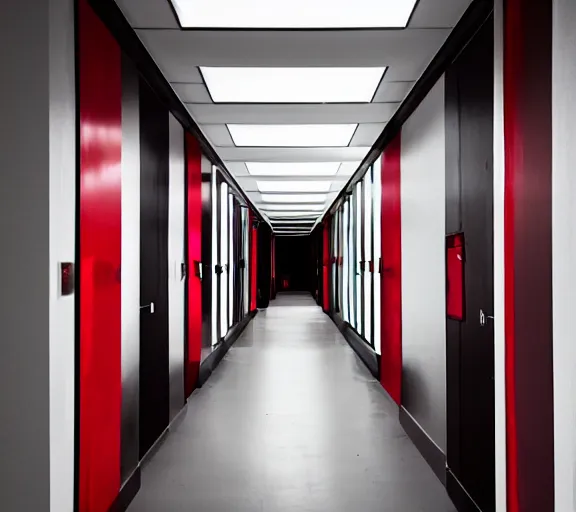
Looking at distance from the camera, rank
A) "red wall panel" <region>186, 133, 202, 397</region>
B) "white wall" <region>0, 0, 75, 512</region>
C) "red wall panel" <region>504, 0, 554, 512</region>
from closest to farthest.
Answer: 1. "red wall panel" <region>504, 0, 554, 512</region>
2. "white wall" <region>0, 0, 75, 512</region>
3. "red wall panel" <region>186, 133, 202, 397</region>

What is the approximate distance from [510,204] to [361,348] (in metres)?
5.91

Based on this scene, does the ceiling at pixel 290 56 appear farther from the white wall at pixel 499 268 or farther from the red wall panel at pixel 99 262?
the white wall at pixel 499 268

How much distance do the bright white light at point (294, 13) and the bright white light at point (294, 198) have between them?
8.32m

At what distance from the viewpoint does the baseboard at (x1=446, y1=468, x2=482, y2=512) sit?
9.97ft

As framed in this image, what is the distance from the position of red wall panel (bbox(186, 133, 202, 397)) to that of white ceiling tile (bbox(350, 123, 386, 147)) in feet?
5.48

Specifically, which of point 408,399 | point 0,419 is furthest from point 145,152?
point 408,399

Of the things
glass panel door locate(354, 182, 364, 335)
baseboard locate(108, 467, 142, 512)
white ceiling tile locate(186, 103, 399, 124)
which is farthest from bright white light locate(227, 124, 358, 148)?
baseboard locate(108, 467, 142, 512)

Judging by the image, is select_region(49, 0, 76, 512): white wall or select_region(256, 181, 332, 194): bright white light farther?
select_region(256, 181, 332, 194): bright white light

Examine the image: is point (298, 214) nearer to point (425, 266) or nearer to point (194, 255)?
point (194, 255)

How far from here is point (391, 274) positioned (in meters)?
5.74

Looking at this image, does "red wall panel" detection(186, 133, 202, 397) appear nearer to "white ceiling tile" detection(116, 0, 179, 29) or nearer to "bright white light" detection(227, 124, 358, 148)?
"bright white light" detection(227, 124, 358, 148)

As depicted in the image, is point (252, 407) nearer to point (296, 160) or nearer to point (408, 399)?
point (408, 399)

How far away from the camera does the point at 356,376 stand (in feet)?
22.8

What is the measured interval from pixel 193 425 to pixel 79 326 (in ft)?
8.26
